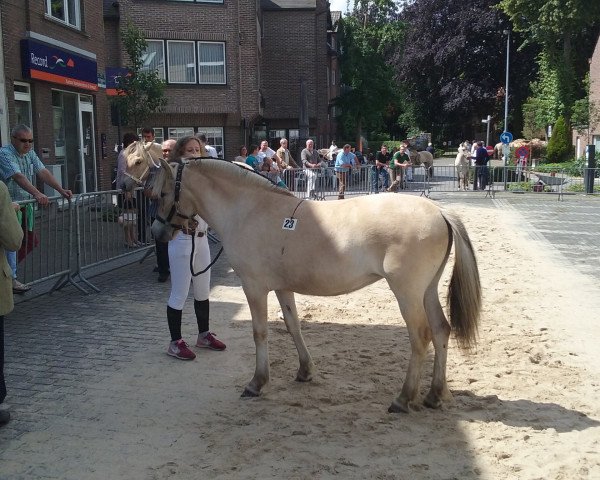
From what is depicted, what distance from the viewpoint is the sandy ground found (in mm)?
4035

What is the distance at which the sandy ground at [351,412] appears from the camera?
13.2ft

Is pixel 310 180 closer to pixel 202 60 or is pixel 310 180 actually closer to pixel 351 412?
pixel 202 60

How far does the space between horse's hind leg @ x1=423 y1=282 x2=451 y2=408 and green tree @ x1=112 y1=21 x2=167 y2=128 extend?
1886cm

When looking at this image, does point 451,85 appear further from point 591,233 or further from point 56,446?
point 56,446

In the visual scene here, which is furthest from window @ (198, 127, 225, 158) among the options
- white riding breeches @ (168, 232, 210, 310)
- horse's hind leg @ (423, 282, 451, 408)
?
horse's hind leg @ (423, 282, 451, 408)

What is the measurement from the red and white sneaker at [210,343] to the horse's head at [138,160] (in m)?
2.73

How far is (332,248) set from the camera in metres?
4.92

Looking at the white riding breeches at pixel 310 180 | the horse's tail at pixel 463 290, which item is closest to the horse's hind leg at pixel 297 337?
the horse's tail at pixel 463 290

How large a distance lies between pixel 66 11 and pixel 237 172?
48.8 feet

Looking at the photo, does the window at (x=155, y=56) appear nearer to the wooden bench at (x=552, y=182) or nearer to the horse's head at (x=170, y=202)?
the wooden bench at (x=552, y=182)

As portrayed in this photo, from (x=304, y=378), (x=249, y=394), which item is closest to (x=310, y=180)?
(x=304, y=378)

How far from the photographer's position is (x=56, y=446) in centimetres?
436

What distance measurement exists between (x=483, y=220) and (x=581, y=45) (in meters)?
35.1

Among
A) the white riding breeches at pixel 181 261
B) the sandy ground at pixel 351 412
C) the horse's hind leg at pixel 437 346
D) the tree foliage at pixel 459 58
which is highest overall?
the tree foliage at pixel 459 58
